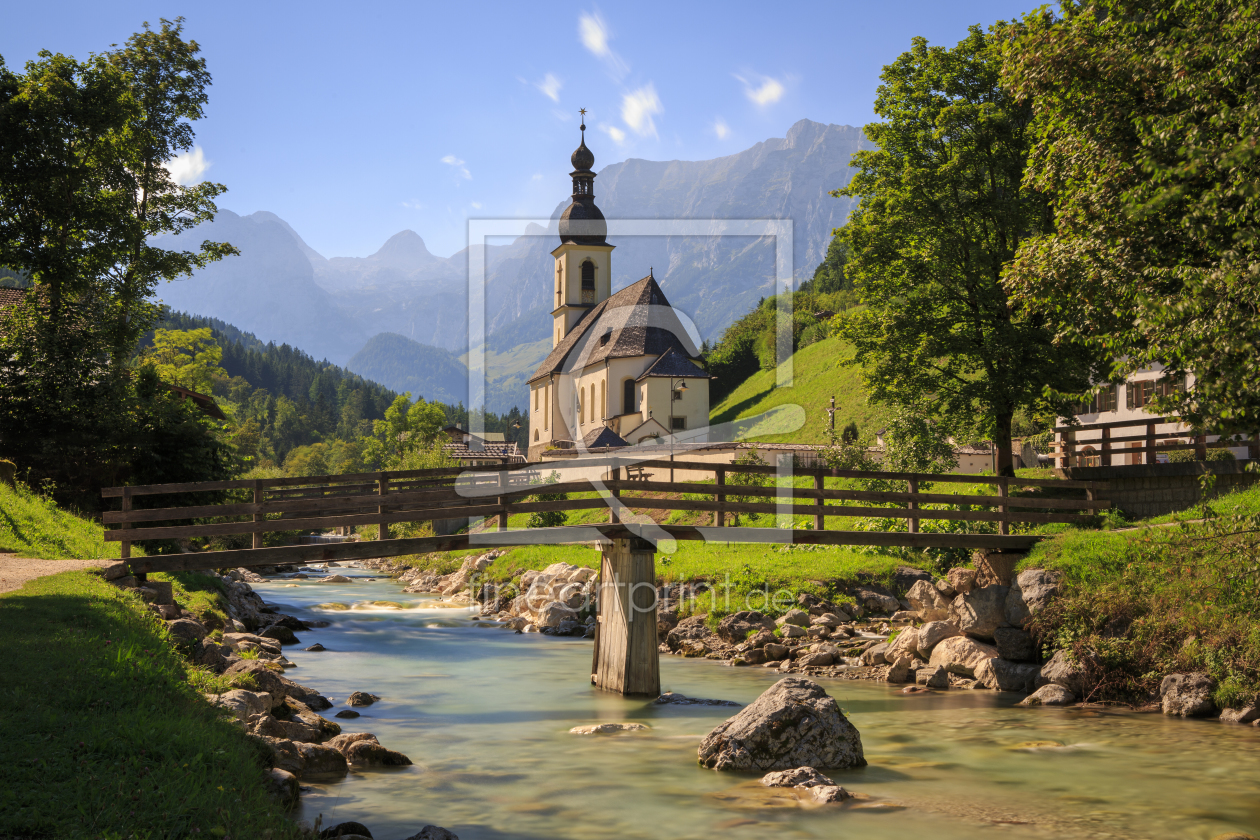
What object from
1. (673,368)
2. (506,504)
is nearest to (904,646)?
(506,504)

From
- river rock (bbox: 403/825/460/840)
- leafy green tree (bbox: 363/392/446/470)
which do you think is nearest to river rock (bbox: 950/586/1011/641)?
river rock (bbox: 403/825/460/840)

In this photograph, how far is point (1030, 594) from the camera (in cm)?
1708

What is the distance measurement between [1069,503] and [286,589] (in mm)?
30732

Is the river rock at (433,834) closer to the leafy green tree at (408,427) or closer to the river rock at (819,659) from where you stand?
the river rock at (819,659)

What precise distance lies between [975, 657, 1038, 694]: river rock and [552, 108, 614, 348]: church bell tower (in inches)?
2718

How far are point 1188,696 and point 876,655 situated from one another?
18.5 feet

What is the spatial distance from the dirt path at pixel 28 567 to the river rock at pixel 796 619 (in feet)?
46.6

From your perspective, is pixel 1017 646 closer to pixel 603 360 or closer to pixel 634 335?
pixel 603 360

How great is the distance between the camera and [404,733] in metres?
13.5

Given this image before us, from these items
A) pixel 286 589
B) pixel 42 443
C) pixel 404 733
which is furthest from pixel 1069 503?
pixel 286 589

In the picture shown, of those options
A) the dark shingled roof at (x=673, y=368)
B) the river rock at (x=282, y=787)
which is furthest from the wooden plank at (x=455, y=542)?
the dark shingled roof at (x=673, y=368)

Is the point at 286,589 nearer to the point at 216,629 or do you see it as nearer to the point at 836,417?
the point at 216,629

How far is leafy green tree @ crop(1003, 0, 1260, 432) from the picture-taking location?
8.36m

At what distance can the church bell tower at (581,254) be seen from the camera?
8106cm
